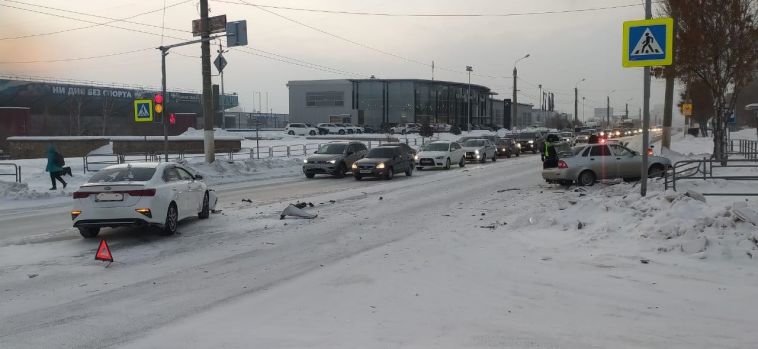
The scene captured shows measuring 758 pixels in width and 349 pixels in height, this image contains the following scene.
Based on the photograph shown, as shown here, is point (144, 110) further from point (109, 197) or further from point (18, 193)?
point (109, 197)

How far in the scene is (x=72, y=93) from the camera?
77188 millimetres

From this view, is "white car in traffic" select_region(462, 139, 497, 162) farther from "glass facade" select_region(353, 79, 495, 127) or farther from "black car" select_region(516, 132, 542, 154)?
"glass facade" select_region(353, 79, 495, 127)

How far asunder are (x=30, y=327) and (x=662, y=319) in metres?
6.15

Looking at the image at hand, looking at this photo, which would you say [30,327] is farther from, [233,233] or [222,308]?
[233,233]

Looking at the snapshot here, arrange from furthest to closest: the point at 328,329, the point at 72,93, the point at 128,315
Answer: the point at 72,93
the point at 128,315
the point at 328,329

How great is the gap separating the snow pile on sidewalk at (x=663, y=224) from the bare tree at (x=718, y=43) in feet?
44.2

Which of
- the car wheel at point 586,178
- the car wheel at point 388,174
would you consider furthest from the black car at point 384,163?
the car wheel at point 586,178

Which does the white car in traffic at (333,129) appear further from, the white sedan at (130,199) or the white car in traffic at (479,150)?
the white sedan at (130,199)

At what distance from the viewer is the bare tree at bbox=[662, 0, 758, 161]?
2241cm

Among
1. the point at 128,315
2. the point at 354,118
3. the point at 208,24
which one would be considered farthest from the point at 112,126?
the point at 128,315

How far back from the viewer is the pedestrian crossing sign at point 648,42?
10766 mm

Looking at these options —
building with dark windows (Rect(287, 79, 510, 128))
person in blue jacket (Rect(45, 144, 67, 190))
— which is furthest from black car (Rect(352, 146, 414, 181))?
building with dark windows (Rect(287, 79, 510, 128))

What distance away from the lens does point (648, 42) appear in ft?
35.8

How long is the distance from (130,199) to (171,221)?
3.29 ft
